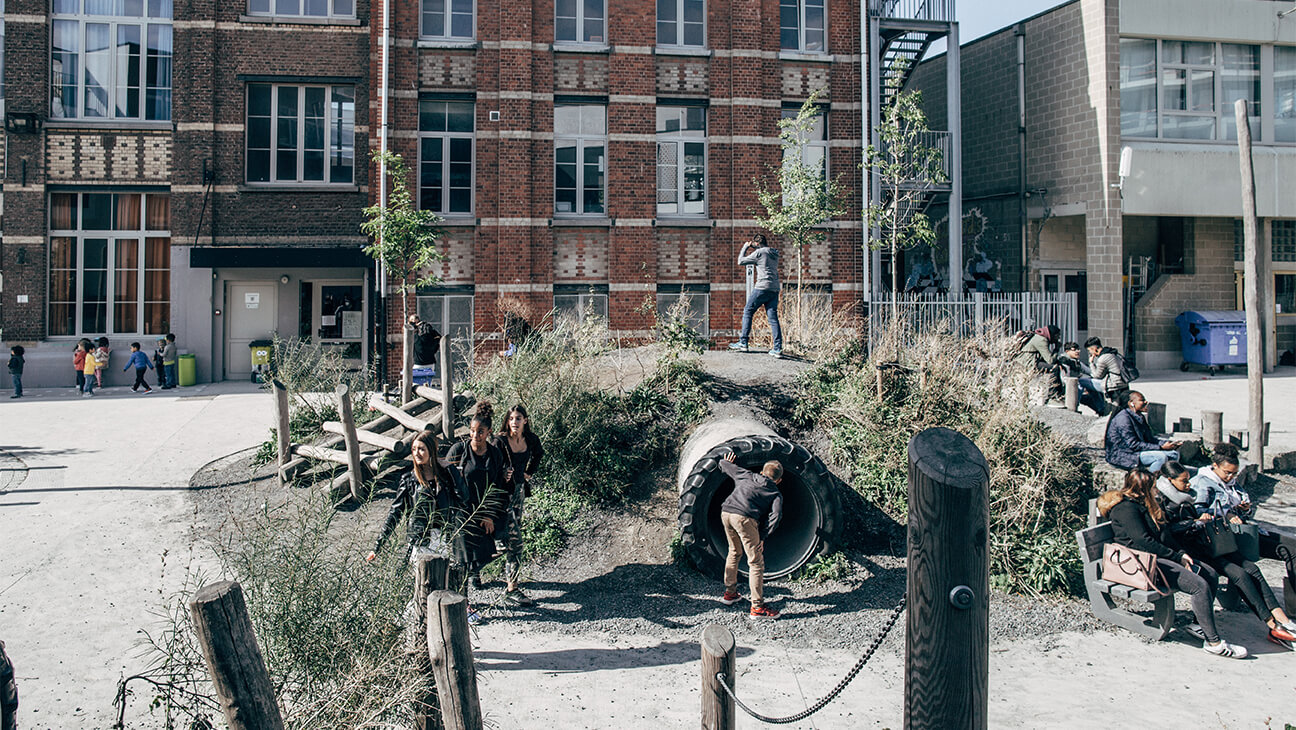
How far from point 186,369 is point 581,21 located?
38.4ft

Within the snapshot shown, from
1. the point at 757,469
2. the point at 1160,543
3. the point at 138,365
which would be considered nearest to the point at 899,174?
the point at 757,469

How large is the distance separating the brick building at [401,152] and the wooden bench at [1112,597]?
13.1m

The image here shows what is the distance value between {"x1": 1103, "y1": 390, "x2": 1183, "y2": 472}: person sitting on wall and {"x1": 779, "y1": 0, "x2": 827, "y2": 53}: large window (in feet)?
44.2

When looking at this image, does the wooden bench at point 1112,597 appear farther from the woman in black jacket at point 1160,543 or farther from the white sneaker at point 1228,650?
the white sneaker at point 1228,650

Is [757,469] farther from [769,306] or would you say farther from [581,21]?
[581,21]

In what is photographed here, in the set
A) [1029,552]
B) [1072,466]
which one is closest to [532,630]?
[1029,552]

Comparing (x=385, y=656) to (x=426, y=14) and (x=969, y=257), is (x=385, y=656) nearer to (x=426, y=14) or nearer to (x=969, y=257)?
(x=426, y=14)

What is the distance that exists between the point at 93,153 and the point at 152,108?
5.38 ft

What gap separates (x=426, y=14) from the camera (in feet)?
67.3

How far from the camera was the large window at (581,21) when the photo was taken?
20922 millimetres

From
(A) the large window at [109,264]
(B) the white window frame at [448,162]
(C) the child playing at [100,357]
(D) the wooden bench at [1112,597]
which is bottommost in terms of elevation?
(D) the wooden bench at [1112,597]

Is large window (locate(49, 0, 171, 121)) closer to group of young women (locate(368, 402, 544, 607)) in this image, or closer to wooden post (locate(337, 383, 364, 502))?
wooden post (locate(337, 383, 364, 502))

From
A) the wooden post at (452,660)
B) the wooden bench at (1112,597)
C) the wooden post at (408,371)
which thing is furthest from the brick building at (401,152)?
the wooden post at (452,660)

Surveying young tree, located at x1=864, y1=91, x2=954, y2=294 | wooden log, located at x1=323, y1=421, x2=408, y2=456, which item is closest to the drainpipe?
young tree, located at x1=864, y1=91, x2=954, y2=294
